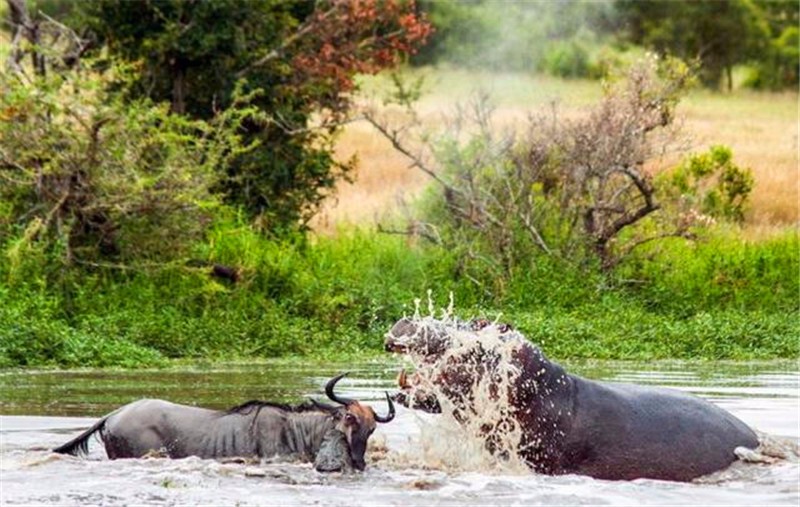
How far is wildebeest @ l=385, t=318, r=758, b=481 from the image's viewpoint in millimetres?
10195

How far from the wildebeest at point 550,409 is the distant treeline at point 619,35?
3574 centimetres

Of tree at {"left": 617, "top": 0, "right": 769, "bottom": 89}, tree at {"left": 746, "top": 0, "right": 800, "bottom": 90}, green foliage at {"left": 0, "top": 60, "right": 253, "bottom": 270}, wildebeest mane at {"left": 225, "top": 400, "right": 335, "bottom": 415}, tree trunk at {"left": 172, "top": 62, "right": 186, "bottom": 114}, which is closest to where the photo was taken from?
wildebeest mane at {"left": 225, "top": 400, "right": 335, "bottom": 415}

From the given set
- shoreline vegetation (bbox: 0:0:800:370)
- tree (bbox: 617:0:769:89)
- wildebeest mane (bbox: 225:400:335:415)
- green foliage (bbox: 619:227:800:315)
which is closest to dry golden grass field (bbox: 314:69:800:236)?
shoreline vegetation (bbox: 0:0:800:370)

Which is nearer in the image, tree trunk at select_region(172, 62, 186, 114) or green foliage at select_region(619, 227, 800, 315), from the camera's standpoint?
green foliage at select_region(619, 227, 800, 315)

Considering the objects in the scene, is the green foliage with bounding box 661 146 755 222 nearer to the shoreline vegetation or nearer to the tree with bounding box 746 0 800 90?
the shoreline vegetation

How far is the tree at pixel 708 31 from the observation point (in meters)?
50.3

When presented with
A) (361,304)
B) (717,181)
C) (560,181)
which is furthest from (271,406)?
(717,181)

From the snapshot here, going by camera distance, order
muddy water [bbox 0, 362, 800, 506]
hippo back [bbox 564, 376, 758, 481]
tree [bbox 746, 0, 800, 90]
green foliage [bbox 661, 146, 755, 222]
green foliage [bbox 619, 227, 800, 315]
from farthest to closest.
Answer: tree [bbox 746, 0, 800, 90] < green foliage [bbox 661, 146, 755, 222] < green foliage [bbox 619, 227, 800, 315] < hippo back [bbox 564, 376, 758, 481] < muddy water [bbox 0, 362, 800, 506]

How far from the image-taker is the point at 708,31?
51.3 metres

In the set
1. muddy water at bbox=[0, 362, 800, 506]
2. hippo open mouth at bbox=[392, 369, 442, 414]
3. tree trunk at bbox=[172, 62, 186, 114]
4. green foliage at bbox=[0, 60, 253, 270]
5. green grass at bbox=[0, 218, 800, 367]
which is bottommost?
muddy water at bbox=[0, 362, 800, 506]

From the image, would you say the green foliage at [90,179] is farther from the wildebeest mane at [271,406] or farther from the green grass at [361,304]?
the wildebeest mane at [271,406]

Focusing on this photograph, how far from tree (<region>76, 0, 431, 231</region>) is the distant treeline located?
80.3 ft

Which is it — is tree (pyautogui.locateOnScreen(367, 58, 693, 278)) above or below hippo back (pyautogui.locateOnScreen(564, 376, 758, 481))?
above

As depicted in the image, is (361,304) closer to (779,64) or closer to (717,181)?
(717,181)
